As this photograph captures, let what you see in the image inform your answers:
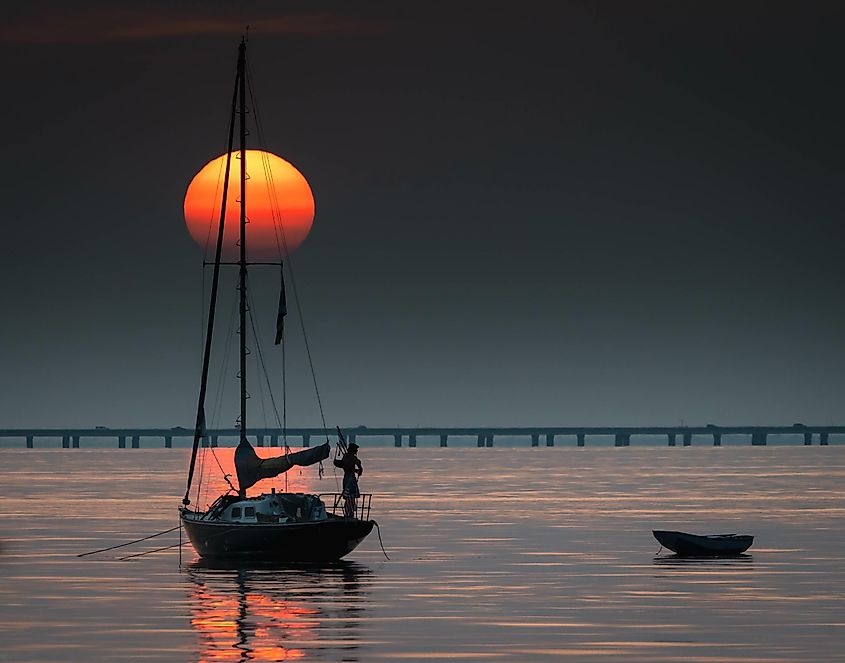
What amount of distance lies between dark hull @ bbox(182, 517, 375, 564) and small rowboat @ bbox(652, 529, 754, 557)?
11.4m

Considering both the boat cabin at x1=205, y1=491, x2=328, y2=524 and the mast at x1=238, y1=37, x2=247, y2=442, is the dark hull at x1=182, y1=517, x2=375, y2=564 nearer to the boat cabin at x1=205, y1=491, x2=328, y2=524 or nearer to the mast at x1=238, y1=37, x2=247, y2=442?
the boat cabin at x1=205, y1=491, x2=328, y2=524

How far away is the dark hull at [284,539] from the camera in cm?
6512

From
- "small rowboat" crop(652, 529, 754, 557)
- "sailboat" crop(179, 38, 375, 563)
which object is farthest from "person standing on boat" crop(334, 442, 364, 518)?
"small rowboat" crop(652, 529, 754, 557)

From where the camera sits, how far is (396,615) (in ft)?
165

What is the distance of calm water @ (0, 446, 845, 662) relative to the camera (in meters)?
43.3

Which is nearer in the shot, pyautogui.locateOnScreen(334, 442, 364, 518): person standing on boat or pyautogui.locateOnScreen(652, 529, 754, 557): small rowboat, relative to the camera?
pyautogui.locateOnScreen(334, 442, 364, 518): person standing on boat

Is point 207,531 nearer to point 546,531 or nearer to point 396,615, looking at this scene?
point 396,615

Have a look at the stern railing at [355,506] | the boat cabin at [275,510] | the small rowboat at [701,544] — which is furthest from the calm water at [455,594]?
the boat cabin at [275,510]

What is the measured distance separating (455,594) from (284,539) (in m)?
11.1

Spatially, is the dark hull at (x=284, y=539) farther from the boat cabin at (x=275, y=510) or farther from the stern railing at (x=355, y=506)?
the stern railing at (x=355, y=506)

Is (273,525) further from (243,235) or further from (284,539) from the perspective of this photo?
(243,235)

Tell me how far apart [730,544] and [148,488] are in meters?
85.9

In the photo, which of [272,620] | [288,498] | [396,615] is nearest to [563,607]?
[396,615]

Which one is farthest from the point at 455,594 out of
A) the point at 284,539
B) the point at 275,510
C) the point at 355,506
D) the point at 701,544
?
the point at 701,544
